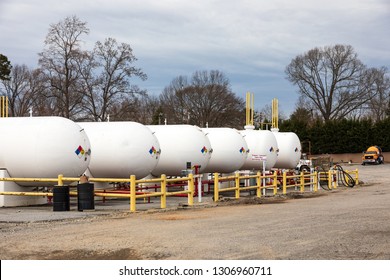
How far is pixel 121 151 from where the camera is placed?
20.6m

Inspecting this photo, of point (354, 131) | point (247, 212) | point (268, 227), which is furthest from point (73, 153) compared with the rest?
point (354, 131)

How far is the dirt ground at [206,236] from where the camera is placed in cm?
874

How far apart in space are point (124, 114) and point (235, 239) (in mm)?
44489

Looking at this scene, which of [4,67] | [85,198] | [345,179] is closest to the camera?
[85,198]

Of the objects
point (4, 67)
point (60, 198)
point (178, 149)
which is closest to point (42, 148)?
point (60, 198)

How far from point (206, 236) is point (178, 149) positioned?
537 inches

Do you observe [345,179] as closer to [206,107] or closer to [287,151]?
[287,151]

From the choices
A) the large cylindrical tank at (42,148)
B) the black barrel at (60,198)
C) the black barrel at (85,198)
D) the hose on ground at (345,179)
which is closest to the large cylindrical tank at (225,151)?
the hose on ground at (345,179)

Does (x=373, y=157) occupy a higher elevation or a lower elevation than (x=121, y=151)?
lower

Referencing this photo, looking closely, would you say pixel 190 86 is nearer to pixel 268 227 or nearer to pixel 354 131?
pixel 354 131

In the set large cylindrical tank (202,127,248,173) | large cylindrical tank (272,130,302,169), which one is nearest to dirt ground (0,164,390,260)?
large cylindrical tank (202,127,248,173)

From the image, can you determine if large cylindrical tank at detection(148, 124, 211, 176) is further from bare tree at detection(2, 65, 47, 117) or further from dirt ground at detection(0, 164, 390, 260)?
bare tree at detection(2, 65, 47, 117)
